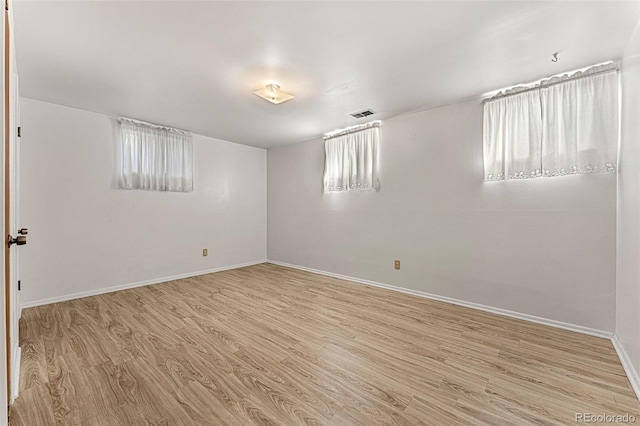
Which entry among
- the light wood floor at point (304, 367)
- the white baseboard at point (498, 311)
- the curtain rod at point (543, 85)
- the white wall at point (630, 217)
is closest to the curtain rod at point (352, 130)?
the curtain rod at point (543, 85)

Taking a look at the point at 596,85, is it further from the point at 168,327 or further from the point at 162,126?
the point at 162,126

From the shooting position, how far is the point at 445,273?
3.25 meters

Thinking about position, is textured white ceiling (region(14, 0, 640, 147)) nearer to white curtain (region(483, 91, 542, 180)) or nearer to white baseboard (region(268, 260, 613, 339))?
white curtain (region(483, 91, 542, 180))

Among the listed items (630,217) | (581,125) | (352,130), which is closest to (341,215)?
(352,130)

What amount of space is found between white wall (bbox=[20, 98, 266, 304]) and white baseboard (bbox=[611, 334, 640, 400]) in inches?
194

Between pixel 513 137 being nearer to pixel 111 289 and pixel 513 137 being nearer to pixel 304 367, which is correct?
pixel 304 367

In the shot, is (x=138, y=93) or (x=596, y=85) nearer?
(x=596, y=85)

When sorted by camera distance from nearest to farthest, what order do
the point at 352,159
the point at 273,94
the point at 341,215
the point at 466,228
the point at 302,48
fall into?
the point at 302,48, the point at 273,94, the point at 466,228, the point at 352,159, the point at 341,215

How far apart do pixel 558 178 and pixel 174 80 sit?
384 cm

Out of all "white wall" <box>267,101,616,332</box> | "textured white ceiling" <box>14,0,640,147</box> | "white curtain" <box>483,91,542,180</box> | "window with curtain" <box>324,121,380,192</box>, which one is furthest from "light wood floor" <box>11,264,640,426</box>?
"textured white ceiling" <box>14,0,640,147</box>

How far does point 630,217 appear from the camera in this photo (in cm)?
192

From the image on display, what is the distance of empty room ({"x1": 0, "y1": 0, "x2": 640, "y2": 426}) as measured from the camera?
1652mm

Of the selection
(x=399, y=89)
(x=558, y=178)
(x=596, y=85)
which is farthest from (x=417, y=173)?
(x=596, y=85)

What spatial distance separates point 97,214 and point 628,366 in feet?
17.9
